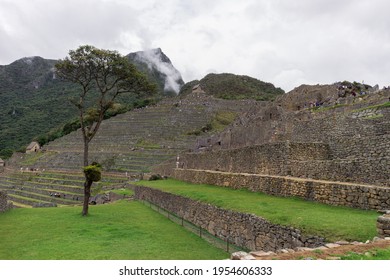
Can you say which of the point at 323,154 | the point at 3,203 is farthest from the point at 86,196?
the point at 323,154

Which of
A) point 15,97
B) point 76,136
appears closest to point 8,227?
point 76,136

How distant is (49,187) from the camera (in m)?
36.3

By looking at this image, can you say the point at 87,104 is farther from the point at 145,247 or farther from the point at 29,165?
the point at 145,247

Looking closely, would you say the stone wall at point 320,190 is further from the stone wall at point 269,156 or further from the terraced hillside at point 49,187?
the terraced hillside at point 49,187

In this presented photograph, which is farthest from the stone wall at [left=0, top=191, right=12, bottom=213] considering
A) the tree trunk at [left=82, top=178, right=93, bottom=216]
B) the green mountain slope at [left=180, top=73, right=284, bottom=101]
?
the green mountain slope at [left=180, top=73, right=284, bottom=101]

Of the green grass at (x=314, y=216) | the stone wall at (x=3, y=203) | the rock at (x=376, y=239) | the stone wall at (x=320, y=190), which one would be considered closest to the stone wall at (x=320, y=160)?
the stone wall at (x=320, y=190)

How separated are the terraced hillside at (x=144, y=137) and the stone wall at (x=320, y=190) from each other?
23219mm

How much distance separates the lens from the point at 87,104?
8119 cm

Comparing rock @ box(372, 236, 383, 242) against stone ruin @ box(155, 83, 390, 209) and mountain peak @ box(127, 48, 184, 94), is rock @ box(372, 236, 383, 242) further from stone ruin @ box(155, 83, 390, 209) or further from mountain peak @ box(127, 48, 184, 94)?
mountain peak @ box(127, 48, 184, 94)

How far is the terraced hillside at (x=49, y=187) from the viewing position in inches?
1244

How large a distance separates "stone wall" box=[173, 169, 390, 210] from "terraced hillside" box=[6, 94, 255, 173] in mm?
23219

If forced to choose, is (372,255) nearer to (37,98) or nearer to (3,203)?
(3,203)

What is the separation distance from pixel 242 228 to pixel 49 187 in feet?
102

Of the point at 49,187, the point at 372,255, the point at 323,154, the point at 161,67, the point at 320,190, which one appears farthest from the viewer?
the point at 161,67
